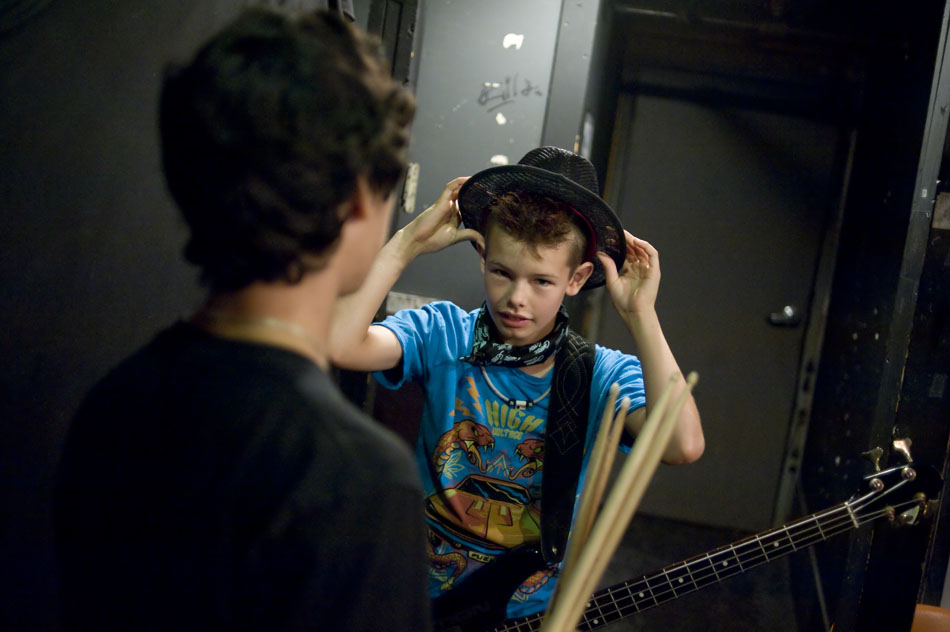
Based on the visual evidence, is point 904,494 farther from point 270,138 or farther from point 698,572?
point 270,138

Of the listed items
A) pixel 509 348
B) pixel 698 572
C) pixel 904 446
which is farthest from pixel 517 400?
pixel 904 446

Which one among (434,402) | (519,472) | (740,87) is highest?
(740,87)

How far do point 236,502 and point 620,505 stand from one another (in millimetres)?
337

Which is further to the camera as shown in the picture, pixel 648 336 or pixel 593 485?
pixel 648 336

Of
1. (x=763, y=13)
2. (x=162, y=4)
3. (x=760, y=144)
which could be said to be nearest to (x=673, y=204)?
(x=760, y=144)

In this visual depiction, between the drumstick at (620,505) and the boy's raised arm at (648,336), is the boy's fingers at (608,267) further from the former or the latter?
the drumstick at (620,505)

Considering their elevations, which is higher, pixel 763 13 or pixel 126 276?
pixel 763 13

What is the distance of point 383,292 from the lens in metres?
1.29

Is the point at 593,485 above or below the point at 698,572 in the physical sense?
above

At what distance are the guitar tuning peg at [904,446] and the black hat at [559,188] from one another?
1.10 m

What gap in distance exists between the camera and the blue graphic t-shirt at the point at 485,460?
1.35 metres

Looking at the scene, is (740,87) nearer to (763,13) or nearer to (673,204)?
(763,13)

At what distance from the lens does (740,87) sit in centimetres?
341

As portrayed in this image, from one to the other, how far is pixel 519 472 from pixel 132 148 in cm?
91
